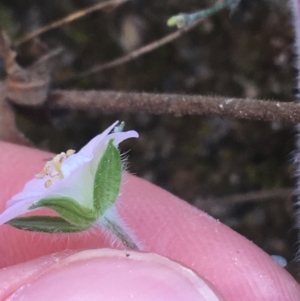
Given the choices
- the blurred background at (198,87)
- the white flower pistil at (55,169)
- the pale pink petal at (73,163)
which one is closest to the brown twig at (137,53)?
the blurred background at (198,87)

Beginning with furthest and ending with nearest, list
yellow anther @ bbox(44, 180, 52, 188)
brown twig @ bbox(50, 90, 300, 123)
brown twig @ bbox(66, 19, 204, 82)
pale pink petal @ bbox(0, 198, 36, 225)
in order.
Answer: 1. brown twig @ bbox(66, 19, 204, 82)
2. brown twig @ bbox(50, 90, 300, 123)
3. yellow anther @ bbox(44, 180, 52, 188)
4. pale pink petal @ bbox(0, 198, 36, 225)

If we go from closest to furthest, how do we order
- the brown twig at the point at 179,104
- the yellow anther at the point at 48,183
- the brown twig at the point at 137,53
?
1. the yellow anther at the point at 48,183
2. the brown twig at the point at 179,104
3. the brown twig at the point at 137,53

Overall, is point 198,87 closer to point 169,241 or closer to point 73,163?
point 169,241

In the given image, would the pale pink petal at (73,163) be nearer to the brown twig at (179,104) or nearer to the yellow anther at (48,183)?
the yellow anther at (48,183)

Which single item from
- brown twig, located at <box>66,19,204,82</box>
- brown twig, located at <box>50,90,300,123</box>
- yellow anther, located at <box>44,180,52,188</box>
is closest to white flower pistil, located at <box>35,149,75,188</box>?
yellow anther, located at <box>44,180,52,188</box>

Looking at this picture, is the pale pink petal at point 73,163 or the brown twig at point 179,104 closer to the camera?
the pale pink petal at point 73,163

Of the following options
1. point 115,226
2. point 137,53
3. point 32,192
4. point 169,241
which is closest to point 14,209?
point 32,192

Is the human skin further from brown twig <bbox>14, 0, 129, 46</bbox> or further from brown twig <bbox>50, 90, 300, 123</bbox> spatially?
brown twig <bbox>14, 0, 129, 46</bbox>
